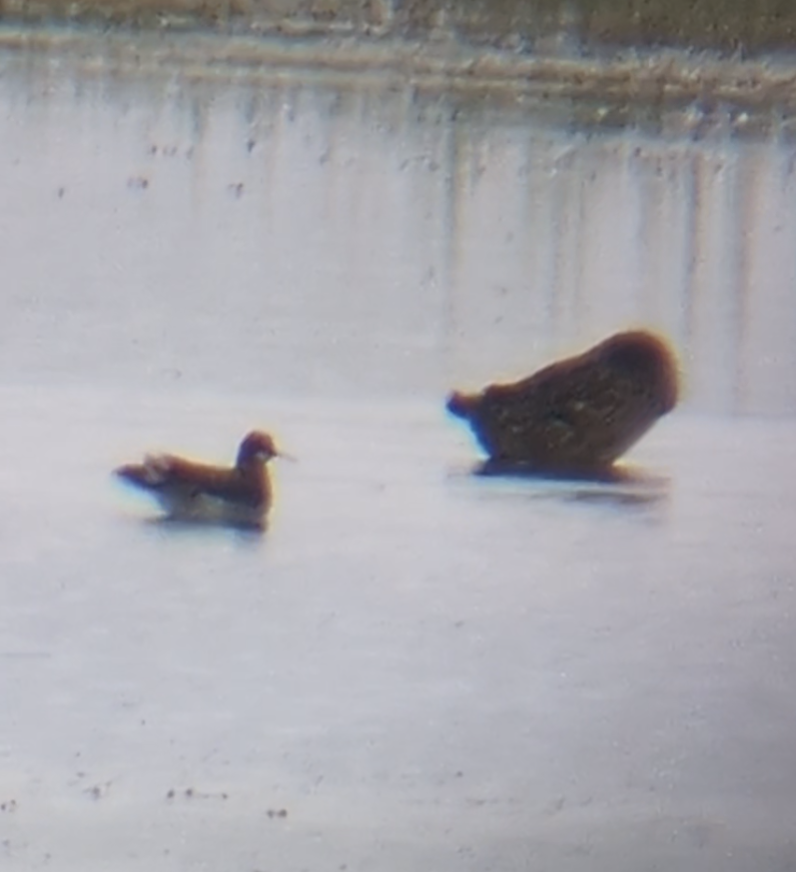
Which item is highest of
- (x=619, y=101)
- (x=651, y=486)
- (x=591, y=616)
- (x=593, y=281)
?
(x=619, y=101)

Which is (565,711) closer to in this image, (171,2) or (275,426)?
(275,426)

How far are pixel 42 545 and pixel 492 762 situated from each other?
20.2 inches

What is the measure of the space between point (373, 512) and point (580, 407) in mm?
243

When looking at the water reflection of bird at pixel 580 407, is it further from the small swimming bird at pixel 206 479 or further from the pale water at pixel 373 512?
the small swimming bird at pixel 206 479

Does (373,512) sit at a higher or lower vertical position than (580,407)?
lower

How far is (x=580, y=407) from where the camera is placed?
1.51m

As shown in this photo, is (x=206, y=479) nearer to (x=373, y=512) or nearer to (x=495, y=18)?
(x=373, y=512)

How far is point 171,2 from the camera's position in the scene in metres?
1.49

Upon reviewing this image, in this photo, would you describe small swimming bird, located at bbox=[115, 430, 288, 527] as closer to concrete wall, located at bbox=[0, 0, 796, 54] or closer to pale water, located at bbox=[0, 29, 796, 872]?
pale water, located at bbox=[0, 29, 796, 872]

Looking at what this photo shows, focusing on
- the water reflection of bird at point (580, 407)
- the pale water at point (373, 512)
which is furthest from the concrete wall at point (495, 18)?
the water reflection of bird at point (580, 407)

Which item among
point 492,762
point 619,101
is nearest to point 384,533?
point 492,762

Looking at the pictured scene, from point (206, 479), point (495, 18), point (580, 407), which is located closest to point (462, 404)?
point (580, 407)

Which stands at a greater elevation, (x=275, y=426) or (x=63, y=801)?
(x=275, y=426)

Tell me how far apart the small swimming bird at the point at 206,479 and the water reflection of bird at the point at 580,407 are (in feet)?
0.68
